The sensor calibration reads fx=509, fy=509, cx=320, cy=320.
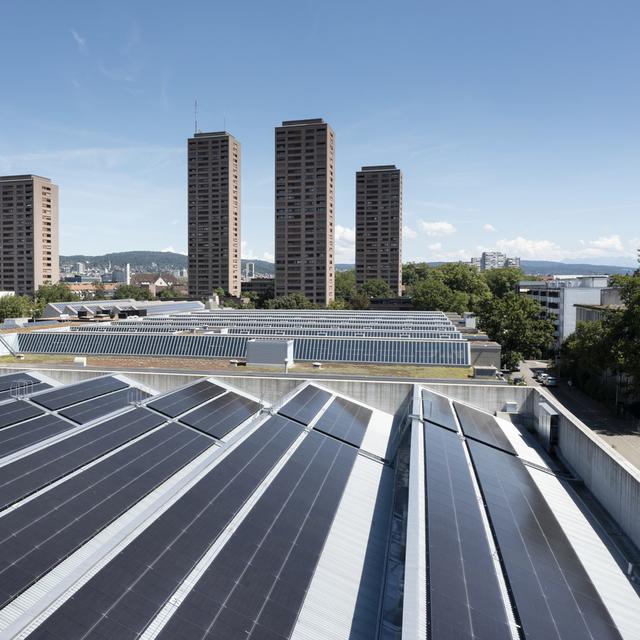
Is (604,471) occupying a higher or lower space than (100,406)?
lower

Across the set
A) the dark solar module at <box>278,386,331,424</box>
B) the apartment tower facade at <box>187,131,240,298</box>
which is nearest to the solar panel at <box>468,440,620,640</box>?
the dark solar module at <box>278,386,331,424</box>

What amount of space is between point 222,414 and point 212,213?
6734 inches

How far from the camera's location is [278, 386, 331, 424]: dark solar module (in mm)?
25453

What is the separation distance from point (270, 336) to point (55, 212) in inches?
6624

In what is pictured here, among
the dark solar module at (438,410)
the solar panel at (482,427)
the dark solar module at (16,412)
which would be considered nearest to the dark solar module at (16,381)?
the dark solar module at (16,412)

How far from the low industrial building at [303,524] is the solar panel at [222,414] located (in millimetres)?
148

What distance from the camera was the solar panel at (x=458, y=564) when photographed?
10844mm

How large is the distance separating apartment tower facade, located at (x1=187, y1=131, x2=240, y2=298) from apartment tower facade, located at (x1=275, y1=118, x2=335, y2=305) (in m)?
24.3

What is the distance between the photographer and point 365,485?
20250 mm

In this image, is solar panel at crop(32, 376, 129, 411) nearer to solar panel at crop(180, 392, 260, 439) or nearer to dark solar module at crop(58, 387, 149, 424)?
dark solar module at crop(58, 387, 149, 424)

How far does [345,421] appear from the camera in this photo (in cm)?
2680

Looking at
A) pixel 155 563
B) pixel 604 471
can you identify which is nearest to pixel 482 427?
pixel 604 471

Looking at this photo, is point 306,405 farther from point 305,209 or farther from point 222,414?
point 305,209

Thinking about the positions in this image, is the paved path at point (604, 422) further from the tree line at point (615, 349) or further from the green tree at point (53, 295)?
the green tree at point (53, 295)
